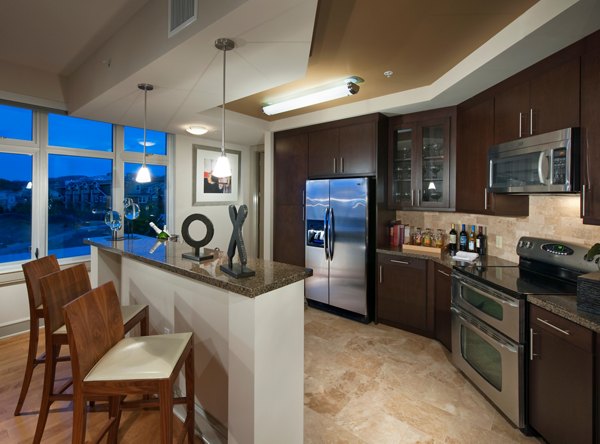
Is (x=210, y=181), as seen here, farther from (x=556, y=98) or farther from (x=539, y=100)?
(x=556, y=98)

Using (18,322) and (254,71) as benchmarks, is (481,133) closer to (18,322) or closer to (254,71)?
(254,71)

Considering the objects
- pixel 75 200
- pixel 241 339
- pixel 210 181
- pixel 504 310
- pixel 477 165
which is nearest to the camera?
pixel 241 339

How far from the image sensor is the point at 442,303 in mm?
3191

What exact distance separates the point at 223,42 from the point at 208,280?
138 centimetres

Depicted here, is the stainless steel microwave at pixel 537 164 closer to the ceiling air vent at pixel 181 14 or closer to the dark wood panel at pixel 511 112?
the dark wood panel at pixel 511 112

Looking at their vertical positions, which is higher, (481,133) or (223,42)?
(223,42)

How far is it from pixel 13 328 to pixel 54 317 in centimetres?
220

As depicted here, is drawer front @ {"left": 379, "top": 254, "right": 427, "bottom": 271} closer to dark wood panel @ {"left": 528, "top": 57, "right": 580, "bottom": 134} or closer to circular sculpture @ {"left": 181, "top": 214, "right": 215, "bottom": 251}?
dark wood panel @ {"left": 528, "top": 57, "right": 580, "bottom": 134}

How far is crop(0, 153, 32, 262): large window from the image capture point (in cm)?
336

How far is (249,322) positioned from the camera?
156 centimetres

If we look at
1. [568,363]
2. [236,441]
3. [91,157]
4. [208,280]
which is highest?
[91,157]

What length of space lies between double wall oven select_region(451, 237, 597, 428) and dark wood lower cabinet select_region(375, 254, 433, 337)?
0.63 meters

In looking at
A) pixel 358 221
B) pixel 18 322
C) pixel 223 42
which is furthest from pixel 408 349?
pixel 18 322

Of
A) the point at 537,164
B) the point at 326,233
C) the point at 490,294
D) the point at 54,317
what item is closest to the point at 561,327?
the point at 490,294
